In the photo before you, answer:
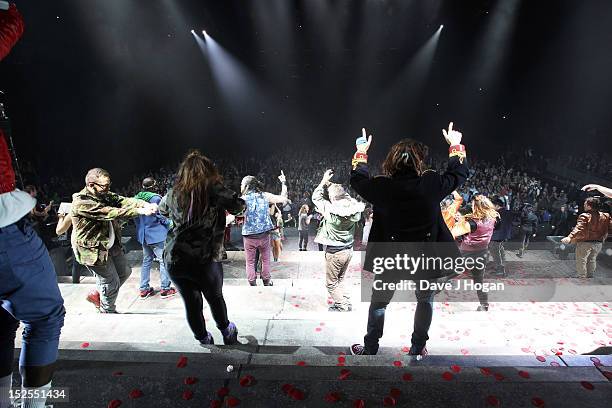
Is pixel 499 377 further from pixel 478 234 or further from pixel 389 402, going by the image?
pixel 478 234

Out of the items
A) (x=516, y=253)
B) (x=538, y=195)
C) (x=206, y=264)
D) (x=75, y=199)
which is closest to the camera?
(x=206, y=264)

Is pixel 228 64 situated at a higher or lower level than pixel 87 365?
higher

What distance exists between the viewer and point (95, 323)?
10.4 ft

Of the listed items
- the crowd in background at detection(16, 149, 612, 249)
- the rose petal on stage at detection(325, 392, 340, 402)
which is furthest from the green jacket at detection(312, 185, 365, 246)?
the crowd in background at detection(16, 149, 612, 249)

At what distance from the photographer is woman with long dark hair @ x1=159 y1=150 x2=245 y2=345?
2342mm

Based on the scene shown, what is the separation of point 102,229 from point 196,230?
5.28 ft

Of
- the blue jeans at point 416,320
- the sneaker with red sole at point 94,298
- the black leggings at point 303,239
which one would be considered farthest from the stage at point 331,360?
the black leggings at point 303,239

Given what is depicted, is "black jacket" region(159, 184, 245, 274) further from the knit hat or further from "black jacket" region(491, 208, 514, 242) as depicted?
"black jacket" region(491, 208, 514, 242)

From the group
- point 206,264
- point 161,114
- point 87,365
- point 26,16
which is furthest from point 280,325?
point 161,114

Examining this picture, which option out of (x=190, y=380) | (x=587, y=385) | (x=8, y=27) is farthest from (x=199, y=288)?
(x=587, y=385)

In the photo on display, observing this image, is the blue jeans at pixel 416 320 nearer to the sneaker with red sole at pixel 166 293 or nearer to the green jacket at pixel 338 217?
the green jacket at pixel 338 217

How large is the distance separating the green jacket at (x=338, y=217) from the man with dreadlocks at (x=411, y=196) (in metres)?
1.45

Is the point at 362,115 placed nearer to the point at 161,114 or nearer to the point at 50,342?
the point at 161,114

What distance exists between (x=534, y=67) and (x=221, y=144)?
14974 mm
